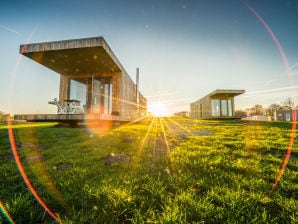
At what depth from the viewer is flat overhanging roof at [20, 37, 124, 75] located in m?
7.31

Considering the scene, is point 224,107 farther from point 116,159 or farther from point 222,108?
point 116,159

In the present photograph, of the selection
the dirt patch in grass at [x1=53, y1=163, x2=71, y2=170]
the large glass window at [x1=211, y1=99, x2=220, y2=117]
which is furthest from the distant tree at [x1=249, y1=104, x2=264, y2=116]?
the dirt patch in grass at [x1=53, y1=163, x2=71, y2=170]

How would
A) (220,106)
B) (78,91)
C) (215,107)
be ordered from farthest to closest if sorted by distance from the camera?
(215,107), (220,106), (78,91)

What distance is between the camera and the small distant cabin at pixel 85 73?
7.37 metres

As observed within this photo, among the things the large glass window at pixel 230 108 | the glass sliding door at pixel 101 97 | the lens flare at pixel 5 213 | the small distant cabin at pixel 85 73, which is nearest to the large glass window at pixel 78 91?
the small distant cabin at pixel 85 73

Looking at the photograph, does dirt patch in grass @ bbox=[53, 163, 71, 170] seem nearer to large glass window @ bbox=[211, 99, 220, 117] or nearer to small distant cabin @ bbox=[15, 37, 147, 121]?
small distant cabin @ bbox=[15, 37, 147, 121]

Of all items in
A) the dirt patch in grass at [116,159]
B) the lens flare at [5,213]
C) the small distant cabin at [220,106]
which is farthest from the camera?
the small distant cabin at [220,106]

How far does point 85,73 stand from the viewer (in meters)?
11.2

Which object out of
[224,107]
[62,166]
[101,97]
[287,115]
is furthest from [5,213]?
[287,115]

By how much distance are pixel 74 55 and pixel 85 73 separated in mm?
3015

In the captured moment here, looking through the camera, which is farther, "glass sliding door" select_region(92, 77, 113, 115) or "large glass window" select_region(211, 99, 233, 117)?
"large glass window" select_region(211, 99, 233, 117)

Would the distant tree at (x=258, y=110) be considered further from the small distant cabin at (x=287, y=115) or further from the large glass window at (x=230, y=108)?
the large glass window at (x=230, y=108)

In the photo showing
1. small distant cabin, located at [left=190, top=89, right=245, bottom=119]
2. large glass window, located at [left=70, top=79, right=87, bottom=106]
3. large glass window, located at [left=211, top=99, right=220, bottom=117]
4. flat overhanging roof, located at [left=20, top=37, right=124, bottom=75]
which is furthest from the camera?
large glass window, located at [left=211, top=99, right=220, bottom=117]

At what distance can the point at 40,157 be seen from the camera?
303 centimetres
